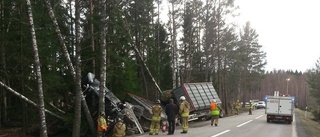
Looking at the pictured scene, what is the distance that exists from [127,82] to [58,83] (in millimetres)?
6169

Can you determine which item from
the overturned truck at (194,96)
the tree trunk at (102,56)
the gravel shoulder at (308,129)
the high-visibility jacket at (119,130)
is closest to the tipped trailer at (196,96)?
the overturned truck at (194,96)

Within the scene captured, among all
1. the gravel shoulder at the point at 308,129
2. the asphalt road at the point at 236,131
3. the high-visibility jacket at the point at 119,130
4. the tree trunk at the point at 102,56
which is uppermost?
the tree trunk at the point at 102,56

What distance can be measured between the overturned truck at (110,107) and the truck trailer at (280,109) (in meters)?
13.1

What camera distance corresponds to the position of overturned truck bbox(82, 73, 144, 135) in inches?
724

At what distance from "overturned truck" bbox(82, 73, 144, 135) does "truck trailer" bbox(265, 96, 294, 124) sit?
13.1 meters

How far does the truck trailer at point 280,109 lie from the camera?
27750 millimetres

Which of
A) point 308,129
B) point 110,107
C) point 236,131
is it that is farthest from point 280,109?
point 110,107

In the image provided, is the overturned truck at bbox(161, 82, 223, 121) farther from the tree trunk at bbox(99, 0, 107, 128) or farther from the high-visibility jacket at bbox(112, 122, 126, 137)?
the high-visibility jacket at bbox(112, 122, 126, 137)

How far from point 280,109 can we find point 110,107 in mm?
14857

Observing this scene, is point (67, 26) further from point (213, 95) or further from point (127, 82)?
point (213, 95)

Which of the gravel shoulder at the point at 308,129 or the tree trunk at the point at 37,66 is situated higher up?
the tree trunk at the point at 37,66

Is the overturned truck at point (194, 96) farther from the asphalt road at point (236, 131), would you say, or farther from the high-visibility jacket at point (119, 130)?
the high-visibility jacket at point (119, 130)

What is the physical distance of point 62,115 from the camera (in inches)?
790

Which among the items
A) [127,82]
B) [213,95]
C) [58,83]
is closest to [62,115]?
[58,83]
